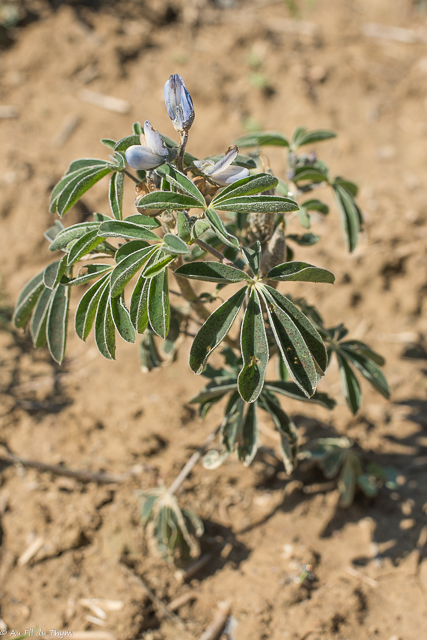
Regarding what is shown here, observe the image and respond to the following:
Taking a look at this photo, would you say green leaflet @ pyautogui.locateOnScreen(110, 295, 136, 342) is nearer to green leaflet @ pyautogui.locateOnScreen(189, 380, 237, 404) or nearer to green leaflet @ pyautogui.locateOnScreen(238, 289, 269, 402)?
green leaflet @ pyautogui.locateOnScreen(238, 289, 269, 402)

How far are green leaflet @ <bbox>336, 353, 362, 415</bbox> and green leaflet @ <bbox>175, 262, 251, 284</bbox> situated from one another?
2.14 feet

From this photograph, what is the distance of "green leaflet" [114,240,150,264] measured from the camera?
1067 millimetres

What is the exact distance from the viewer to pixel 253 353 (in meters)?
1.13

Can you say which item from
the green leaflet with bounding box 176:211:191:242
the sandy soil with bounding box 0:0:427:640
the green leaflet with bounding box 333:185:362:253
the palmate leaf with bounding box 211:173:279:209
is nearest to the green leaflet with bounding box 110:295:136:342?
the green leaflet with bounding box 176:211:191:242

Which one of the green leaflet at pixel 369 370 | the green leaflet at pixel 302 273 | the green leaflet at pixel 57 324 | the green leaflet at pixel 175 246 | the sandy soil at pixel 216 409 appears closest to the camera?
the green leaflet at pixel 175 246

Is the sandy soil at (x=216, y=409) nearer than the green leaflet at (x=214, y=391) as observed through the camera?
No

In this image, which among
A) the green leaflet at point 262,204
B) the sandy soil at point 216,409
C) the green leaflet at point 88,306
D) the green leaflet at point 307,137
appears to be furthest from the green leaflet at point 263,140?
the sandy soil at point 216,409

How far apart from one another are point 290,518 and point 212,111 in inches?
126

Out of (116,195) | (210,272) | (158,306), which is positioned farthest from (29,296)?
(210,272)

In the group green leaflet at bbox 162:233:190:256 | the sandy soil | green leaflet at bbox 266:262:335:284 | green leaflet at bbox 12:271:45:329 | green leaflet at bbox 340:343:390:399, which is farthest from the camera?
the sandy soil

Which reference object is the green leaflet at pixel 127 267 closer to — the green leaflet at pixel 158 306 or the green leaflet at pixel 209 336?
the green leaflet at pixel 158 306

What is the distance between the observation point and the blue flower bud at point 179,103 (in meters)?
1.05

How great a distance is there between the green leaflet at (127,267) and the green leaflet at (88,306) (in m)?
0.12

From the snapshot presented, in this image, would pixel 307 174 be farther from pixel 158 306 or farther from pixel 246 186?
pixel 158 306
